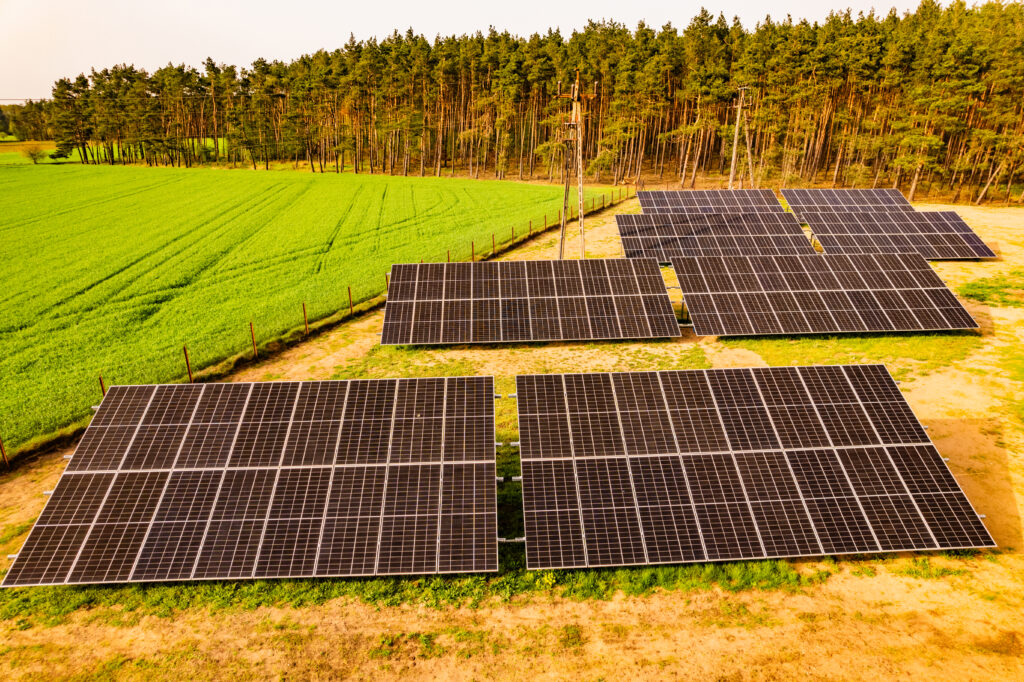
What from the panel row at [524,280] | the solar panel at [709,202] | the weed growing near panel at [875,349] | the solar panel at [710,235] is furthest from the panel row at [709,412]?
the solar panel at [709,202]

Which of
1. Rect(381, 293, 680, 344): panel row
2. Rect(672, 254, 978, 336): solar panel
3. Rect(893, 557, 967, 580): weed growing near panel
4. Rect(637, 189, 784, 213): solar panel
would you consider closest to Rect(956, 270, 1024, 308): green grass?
Rect(672, 254, 978, 336): solar panel

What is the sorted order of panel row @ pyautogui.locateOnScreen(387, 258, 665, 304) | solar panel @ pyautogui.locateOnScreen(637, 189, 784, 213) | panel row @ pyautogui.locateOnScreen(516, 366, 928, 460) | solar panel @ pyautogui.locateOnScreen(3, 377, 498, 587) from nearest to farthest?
solar panel @ pyautogui.locateOnScreen(3, 377, 498, 587), panel row @ pyautogui.locateOnScreen(516, 366, 928, 460), panel row @ pyautogui.locateOnScreen(387, 258, 665, 304), solar panel @ pyautogui.locateOnScreen(637, 189, 784, 213)

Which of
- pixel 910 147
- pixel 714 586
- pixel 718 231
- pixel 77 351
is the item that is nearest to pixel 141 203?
pixel 77 351

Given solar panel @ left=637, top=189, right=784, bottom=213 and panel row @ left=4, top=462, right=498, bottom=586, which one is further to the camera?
solar panel @ left=637, top=189, right=784, bottom=213

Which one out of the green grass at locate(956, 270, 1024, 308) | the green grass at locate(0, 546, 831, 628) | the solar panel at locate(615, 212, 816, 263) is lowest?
the green grass at locate(0, 546, 831, 628)

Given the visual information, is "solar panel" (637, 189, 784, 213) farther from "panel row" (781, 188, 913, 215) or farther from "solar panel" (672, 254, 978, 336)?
"solar panel" (672, 254, 978, 336)

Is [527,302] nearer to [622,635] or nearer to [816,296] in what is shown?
[816,296]

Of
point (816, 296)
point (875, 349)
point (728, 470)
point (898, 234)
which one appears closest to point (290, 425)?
point (728, 470)
